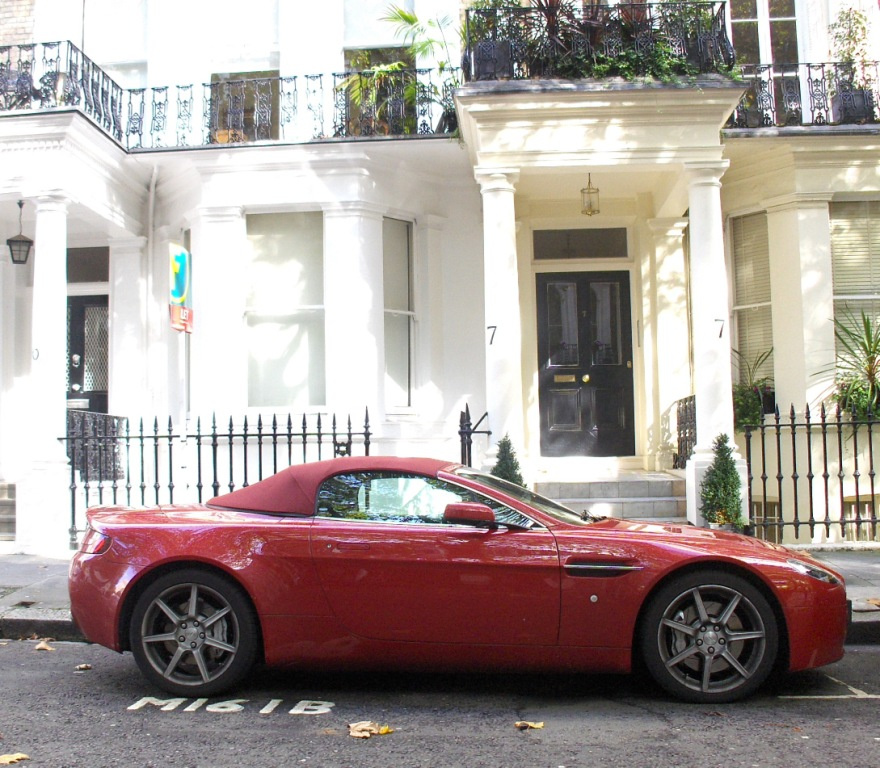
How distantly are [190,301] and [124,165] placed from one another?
1.79m

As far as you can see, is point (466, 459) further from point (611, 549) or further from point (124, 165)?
point (124, 165)

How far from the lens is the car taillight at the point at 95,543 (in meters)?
4.98

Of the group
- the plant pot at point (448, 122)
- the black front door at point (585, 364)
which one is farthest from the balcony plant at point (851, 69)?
the plant pot at point (448, 122)

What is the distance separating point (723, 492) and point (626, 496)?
1.17 metres

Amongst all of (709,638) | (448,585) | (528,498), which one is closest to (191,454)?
(528,498)

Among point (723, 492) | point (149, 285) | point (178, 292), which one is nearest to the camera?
point (723, 492)

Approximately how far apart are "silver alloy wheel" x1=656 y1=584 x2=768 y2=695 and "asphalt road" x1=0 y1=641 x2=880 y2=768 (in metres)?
0.14

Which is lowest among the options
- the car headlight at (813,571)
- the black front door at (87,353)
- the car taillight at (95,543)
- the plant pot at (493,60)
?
the car headlight at (813,571)

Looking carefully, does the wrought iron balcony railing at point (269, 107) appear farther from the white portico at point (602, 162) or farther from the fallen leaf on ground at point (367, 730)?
the fallen leaf on ground at point (367, 730)

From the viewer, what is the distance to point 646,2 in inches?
401

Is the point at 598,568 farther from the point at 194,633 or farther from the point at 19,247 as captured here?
the point at 19,247

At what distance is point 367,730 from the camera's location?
4.27 metres

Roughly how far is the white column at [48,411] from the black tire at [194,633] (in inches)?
202

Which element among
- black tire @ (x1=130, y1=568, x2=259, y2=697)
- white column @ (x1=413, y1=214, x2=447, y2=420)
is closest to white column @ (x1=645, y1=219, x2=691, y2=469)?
white column @ (x1=413, y1=214, x2=447, y2=420)
